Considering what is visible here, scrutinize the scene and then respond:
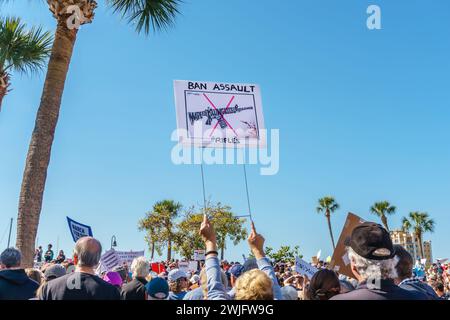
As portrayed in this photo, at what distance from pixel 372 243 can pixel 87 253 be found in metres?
2.06

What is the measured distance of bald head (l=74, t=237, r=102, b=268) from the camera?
3.34 m

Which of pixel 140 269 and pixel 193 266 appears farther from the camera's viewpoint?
pixel 193 266

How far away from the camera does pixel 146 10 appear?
1025cm

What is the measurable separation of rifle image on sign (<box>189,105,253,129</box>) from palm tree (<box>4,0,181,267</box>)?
3.80m

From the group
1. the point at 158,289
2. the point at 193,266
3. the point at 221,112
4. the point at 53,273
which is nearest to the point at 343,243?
the point at 221,112

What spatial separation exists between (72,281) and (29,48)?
12232 millimetres

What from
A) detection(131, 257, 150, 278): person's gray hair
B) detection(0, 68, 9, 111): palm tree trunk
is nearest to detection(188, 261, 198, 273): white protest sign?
detection(0, 68, 9, 111): palm tree trunk

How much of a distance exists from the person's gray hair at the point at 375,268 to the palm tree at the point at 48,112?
21.1 ft

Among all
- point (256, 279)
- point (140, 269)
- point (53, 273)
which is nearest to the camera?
point (256, 279)

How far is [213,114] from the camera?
5688mm

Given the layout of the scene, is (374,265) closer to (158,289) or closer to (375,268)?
(375,268)

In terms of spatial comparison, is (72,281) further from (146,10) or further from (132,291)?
(146,10)

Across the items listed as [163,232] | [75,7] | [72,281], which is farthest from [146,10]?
[163,232]

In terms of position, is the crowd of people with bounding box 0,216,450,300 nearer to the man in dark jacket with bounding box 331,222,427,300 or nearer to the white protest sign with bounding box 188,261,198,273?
the man in dark jacket with bounding box 331,222,427,300
